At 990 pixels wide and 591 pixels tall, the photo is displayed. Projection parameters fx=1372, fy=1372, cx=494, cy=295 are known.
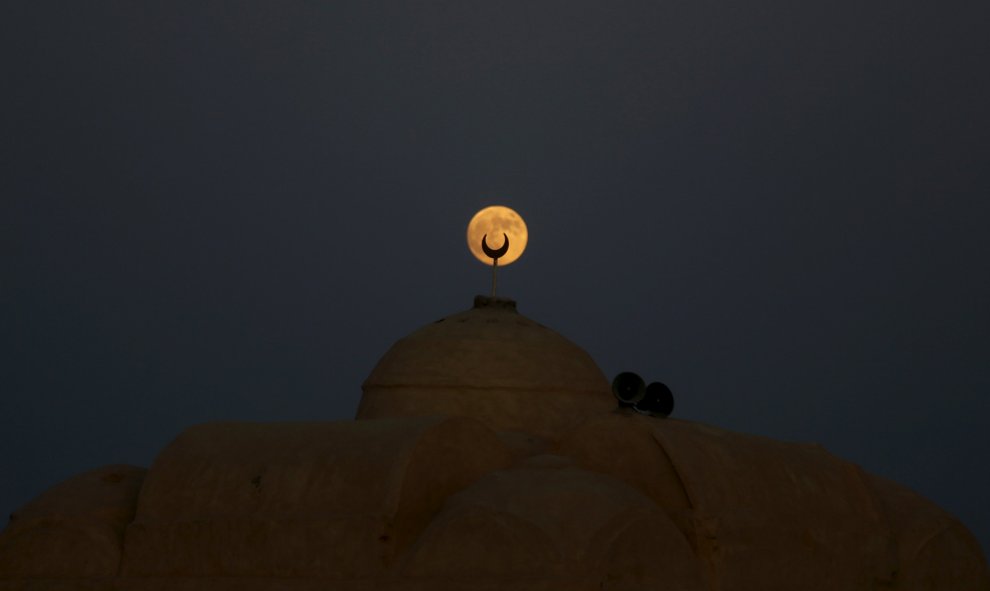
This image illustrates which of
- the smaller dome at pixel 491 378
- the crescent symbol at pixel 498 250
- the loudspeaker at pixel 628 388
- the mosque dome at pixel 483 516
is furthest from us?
the crescent symbol at pixel 498 250

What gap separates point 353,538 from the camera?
530 inches

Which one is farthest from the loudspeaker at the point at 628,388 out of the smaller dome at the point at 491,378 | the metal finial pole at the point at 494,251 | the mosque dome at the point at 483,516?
the metal finial pole at the point at 494,251

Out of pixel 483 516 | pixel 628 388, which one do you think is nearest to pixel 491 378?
pixel 628 388

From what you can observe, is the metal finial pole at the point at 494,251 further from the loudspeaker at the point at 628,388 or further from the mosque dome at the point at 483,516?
the loudspeaker at the point at 628,388

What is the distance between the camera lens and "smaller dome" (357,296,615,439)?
1752 cm

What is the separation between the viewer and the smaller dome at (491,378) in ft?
57.5

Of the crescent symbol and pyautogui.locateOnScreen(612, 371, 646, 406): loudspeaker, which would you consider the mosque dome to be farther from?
the crescent symbol

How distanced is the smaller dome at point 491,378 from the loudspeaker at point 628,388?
1654 mm

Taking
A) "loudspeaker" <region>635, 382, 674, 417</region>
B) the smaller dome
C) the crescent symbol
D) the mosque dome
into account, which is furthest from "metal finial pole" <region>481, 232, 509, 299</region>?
"loudspeaker" <region>635, 382, 674, 417</region>

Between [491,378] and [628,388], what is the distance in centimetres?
246

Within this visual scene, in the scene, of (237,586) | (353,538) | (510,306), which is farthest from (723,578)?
(510,306)

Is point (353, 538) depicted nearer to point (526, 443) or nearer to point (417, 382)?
point (526, 443)

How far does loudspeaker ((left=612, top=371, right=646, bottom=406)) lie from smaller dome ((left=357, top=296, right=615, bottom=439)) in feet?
5.43

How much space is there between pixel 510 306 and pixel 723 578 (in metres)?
6.37
